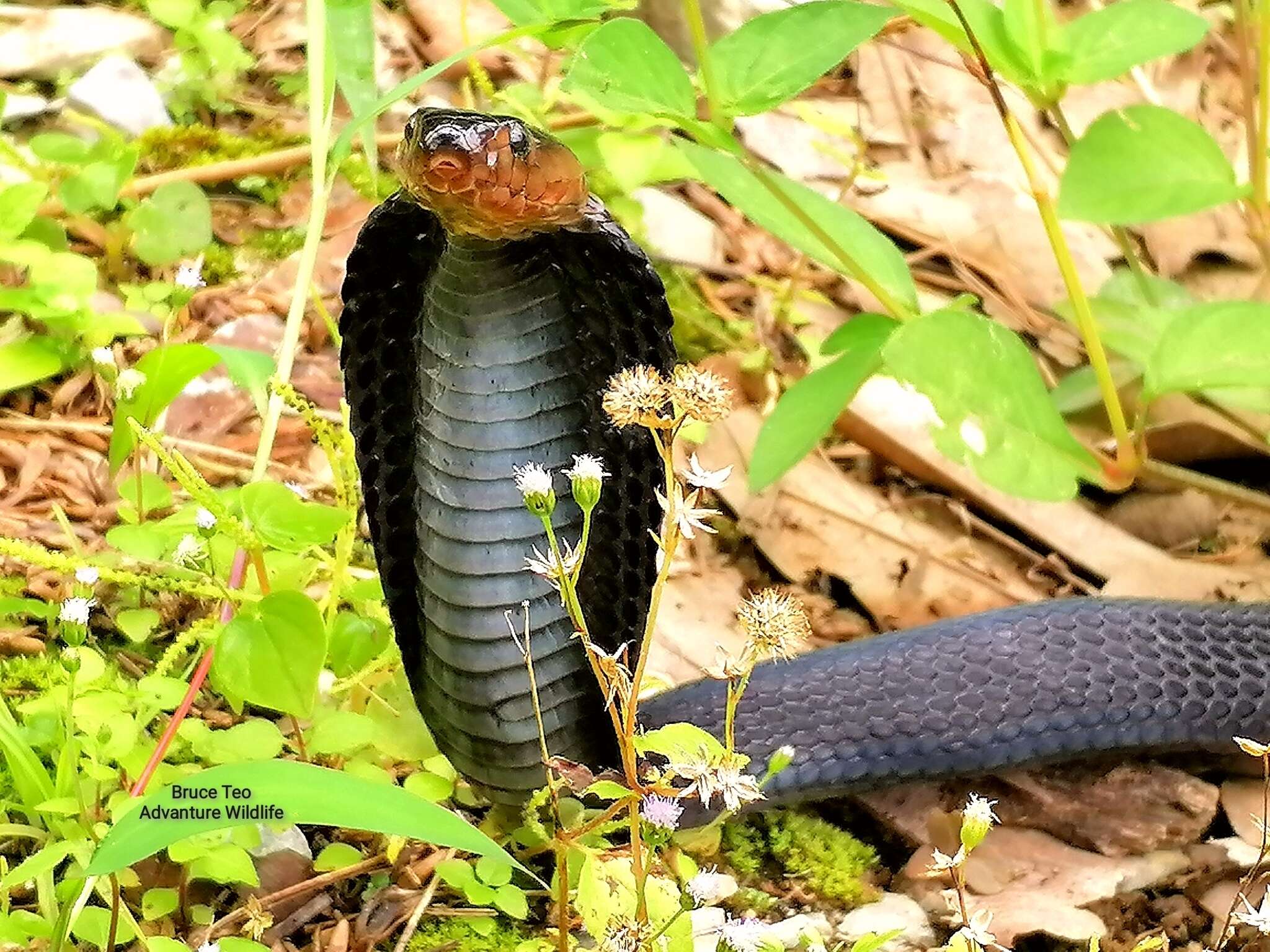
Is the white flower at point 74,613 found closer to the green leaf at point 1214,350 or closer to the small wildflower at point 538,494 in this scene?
the small wildflower at point 538,494

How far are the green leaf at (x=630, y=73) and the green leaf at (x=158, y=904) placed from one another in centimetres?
104

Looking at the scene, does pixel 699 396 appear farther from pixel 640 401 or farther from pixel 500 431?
pixel 500 431

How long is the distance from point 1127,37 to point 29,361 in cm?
189

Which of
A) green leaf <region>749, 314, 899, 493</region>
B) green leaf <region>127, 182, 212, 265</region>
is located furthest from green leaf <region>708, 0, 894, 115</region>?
green leaf <region>127, 182, 212, 265</region>

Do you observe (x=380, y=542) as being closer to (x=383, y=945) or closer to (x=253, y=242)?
(x=383, y=945)

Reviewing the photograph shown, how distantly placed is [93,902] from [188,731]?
0.22 metres

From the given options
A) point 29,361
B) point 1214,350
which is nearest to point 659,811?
point 1214,350

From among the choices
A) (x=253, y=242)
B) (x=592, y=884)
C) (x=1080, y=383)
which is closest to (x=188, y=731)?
(x=592, y=884)

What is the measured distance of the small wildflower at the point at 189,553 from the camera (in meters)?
1.57

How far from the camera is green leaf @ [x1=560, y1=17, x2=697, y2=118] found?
4.47ft

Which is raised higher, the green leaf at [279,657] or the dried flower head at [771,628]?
the dried flower head at [771,628]

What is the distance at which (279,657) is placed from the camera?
1.51m

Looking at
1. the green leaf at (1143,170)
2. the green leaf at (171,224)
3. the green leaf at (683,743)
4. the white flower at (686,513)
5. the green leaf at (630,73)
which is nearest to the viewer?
the white flower at (686,513)

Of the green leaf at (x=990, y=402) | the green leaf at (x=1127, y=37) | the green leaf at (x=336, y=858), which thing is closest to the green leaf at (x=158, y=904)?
the green leaf at (x=336, y=858)
